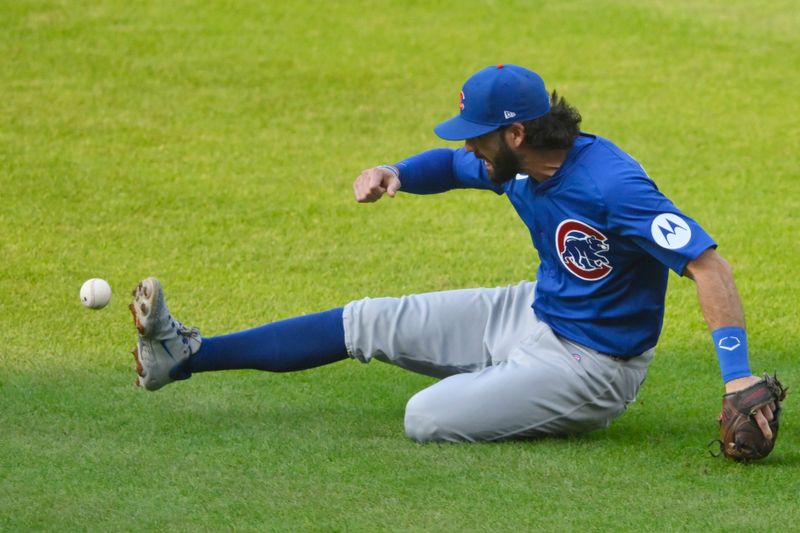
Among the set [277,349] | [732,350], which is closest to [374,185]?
[277,349]

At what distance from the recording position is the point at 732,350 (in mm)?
4777

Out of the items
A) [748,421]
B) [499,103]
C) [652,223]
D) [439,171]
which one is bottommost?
[748,421]

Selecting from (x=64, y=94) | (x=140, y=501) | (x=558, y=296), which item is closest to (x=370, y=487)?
(x=140, y=501)

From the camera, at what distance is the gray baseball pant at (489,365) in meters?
5.20

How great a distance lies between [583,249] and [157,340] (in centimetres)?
161

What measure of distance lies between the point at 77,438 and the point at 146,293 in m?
0.58

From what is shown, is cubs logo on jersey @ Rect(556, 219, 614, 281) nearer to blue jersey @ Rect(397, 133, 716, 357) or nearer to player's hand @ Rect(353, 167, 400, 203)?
blue jersey @ Rect(397, 133, 716, 357)

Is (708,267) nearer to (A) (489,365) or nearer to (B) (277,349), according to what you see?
(A) (489,365)

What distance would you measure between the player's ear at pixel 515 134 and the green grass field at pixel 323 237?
1088mm

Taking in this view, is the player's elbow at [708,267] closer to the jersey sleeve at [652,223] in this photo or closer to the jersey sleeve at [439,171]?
the jersey sleeve at [652,223]

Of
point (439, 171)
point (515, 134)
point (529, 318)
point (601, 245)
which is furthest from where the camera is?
point (439, 171)

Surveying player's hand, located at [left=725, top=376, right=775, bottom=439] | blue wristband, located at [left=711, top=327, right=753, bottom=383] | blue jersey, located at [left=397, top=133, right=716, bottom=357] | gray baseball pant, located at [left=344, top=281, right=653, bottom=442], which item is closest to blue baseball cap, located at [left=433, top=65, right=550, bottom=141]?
blue jersey, located at [left=397, top=133, right=716, bottom=357]

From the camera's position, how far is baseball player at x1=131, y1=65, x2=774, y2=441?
16.7ft

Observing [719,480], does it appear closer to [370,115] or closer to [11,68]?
[370,115]
